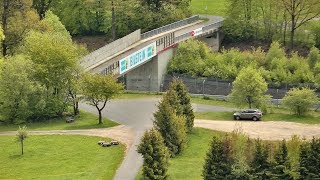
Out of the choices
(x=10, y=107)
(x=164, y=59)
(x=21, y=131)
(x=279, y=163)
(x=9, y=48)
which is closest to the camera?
(x=279, y=163)

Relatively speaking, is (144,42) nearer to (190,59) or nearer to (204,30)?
(190,59)

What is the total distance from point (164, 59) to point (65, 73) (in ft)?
84.0

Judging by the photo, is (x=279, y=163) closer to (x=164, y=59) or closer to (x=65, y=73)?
(x=65, y=73)

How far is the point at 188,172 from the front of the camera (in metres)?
54.3

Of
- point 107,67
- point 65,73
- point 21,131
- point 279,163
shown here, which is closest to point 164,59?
point 107,67

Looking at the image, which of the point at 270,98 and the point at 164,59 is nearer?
the point at 270,98

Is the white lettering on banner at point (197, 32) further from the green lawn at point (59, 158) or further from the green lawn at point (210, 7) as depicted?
the green lawn at point (59, 158)

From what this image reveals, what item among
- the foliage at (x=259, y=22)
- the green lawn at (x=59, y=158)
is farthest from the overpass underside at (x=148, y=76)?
the green lawn at (x=59, y=158)

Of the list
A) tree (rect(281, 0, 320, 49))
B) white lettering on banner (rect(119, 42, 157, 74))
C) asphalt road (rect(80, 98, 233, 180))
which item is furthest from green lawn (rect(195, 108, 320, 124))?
tree (rect(281, 0, 320, 49))

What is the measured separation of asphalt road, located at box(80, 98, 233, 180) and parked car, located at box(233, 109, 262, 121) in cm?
582

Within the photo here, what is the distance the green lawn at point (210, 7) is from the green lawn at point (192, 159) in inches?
2154

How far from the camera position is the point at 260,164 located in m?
50.2

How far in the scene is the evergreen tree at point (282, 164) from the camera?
49969mm

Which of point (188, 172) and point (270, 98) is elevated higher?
point (270, 98)
